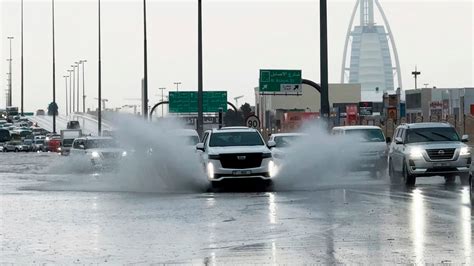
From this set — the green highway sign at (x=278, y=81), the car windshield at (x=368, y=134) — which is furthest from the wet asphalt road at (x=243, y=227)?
the green highway sign at (x=278, y=81)

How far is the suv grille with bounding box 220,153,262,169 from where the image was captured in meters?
31.4

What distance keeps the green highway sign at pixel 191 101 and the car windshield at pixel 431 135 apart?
4994 centimetres

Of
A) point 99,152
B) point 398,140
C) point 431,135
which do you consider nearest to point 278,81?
point 99,152

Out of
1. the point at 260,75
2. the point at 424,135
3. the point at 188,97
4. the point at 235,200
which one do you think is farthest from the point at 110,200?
the point at 188,97

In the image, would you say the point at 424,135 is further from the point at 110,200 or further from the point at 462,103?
the point at 462,103

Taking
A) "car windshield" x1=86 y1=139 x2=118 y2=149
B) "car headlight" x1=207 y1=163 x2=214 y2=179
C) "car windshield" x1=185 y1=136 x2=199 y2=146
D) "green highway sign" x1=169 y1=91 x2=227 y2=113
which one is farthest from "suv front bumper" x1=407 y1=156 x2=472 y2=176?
"green highway sign" x1=169 y1=91 x2=227 y2=113

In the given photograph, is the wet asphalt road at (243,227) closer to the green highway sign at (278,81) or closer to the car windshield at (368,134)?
the car windshield at (368,134)

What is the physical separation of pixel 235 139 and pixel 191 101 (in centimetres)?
5079

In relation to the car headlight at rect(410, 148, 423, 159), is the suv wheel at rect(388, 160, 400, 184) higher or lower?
lower

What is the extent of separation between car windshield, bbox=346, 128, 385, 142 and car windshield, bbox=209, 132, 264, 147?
719cm

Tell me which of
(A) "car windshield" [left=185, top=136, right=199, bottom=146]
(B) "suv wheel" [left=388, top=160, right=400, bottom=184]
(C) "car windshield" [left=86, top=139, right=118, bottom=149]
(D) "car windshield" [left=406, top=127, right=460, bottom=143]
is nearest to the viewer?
(D) "car windshield" [left=406, top=127, right=460, bottom=143]

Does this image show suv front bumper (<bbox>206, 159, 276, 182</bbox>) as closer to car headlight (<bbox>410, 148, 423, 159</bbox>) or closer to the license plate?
the license plate

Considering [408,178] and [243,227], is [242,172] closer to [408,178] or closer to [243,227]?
[408,178]

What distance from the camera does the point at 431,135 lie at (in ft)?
110
